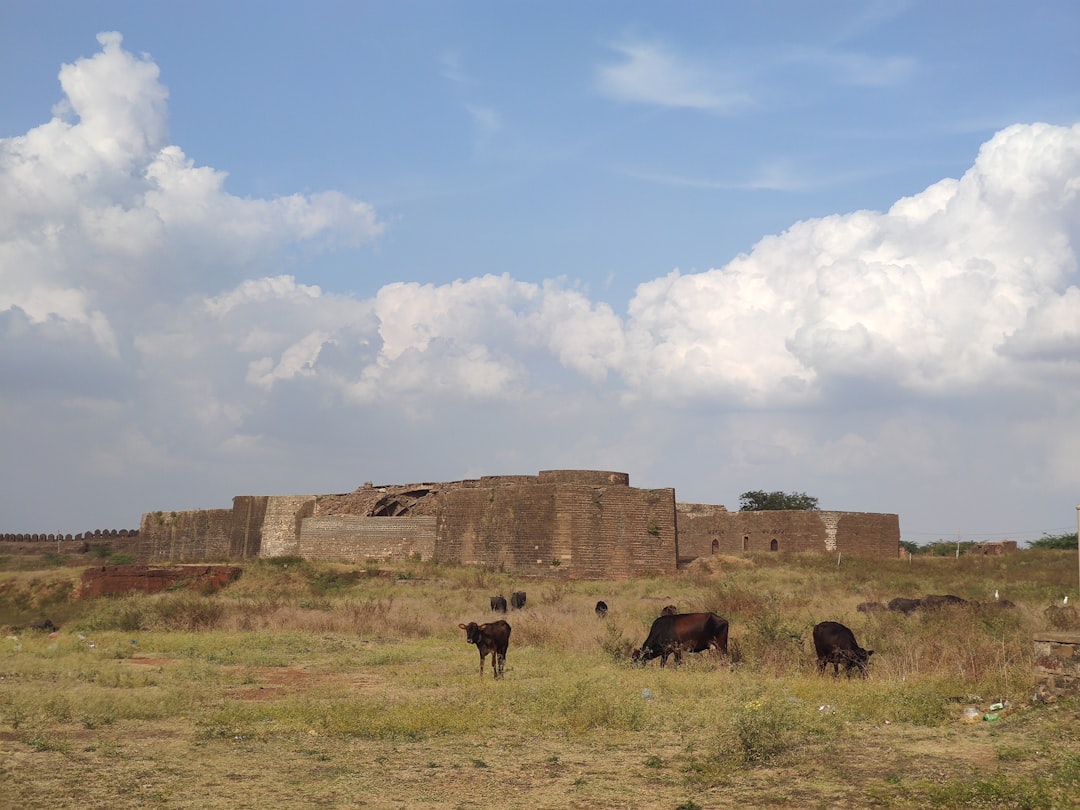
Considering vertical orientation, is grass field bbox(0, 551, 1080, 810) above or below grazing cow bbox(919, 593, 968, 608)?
below

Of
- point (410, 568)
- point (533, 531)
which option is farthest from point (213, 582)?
point (533, 531)

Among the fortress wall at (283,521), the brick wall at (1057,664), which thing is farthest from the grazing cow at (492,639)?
the fortress wall at (283,521)

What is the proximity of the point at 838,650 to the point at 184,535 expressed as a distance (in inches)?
1726

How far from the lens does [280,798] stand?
723 centimetres

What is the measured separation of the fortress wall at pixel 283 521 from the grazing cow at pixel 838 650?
116ft

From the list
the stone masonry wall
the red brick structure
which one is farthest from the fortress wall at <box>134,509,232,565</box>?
the stone masonry wall

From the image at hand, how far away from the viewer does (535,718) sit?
10.4m

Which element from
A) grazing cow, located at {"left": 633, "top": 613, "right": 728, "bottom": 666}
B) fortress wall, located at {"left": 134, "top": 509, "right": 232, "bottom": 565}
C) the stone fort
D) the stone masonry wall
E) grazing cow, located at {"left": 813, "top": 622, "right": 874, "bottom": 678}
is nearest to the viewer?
grazing cow, located at {"left": 813, "top": 622, "right": 874, "bottom": 678}

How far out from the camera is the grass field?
7406 mm

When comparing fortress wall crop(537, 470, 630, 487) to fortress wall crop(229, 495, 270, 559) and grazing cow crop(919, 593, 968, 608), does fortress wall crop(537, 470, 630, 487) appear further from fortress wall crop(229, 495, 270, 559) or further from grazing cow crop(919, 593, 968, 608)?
fortress wall crop(229, 495, 270, 559)

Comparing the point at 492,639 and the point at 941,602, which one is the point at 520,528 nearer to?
the point at 941,602

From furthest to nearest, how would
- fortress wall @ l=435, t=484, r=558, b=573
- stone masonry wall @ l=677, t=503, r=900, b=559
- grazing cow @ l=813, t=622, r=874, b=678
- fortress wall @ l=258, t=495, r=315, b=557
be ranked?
1. fortress wall @ l=258, t=495, r=315, b=557
2. stone masonry wall @ l=677, t=503, r=900, b=559
3. fortress wall @ l=435, t=484, r=558, b=573
4. grazing cow @ l=813, t=622, r=874, b=678

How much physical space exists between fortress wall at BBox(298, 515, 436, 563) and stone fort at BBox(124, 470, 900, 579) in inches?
1.5

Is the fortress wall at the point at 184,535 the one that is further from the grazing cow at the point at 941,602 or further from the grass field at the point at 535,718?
the grazing cow at the point at 941,602
